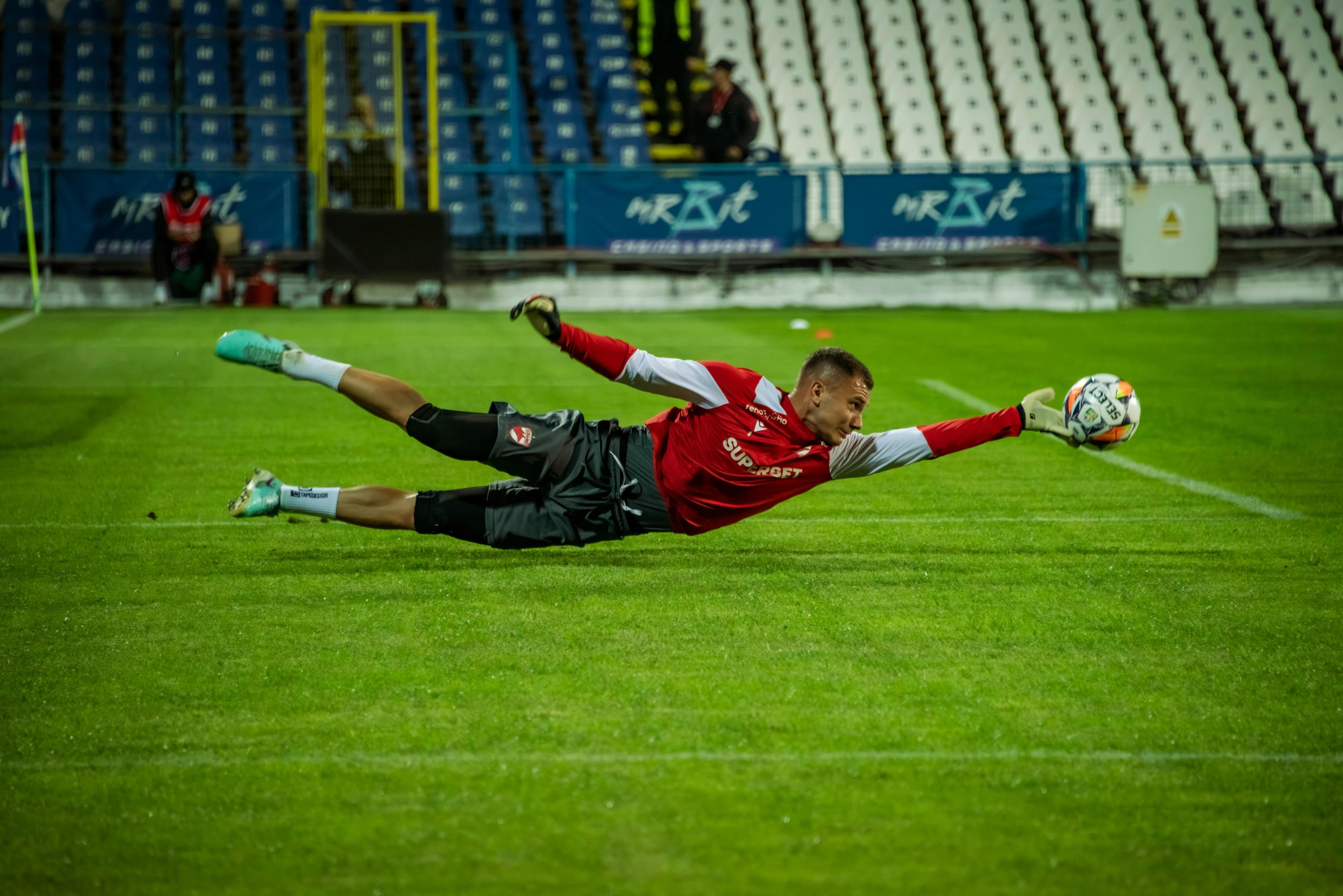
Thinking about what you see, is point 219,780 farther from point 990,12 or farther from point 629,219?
point 990,12

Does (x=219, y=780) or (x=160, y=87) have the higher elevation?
(x=160, y=87)

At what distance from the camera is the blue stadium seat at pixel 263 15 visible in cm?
2534

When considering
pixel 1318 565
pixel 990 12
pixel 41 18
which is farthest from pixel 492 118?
pixel 1318 565

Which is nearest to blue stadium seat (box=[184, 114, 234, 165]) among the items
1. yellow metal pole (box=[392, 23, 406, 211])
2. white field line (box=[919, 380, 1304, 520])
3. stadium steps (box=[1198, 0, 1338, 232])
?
yellow metal pole (box=[392, 23, 406, 211])

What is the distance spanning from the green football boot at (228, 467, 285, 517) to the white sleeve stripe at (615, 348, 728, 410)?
1.51 meters

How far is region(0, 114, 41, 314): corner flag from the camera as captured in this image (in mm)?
18062

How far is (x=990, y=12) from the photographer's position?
94.5 ft

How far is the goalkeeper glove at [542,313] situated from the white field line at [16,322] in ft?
44.1

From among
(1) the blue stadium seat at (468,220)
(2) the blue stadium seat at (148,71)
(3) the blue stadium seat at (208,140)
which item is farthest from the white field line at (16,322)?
(1) the blue stadium seat at (468,220)

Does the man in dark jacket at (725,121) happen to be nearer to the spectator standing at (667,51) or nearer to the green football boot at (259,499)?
the spectator standing at (667,51)

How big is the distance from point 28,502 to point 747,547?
373 cm

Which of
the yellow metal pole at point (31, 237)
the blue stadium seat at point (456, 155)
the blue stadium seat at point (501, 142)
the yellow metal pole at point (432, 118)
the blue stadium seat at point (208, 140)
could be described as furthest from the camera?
the blue stadium seat at point (456, 155)

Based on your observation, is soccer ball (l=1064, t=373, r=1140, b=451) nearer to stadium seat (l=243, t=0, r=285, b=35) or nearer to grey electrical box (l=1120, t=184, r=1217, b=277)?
grey electrical box (l=1120, t=184, r=1217, b=277)

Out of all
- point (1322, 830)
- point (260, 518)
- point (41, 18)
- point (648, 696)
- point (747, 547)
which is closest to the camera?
point (1322, 830)
